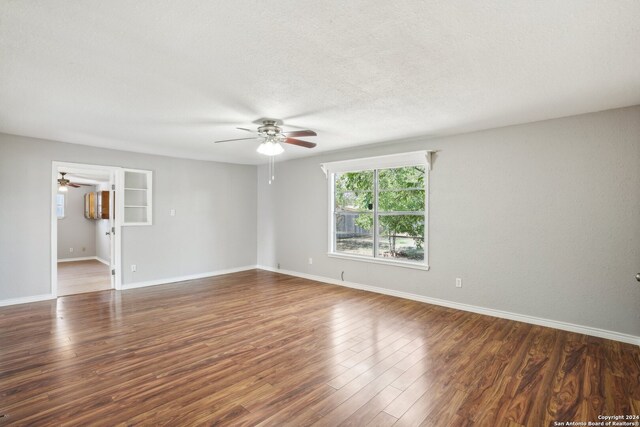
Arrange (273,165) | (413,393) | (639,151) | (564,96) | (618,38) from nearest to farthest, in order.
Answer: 1. (618,38)
2. (413,393)
3. (564,96)
4. (639,151)
5. (273,165)

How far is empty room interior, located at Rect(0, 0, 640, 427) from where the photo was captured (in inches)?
78.7

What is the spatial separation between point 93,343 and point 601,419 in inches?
172

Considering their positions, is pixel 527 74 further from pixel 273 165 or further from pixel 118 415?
pixel 273 165

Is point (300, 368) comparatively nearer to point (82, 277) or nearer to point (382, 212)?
point (382, 212)

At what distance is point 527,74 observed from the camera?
251 centimetres

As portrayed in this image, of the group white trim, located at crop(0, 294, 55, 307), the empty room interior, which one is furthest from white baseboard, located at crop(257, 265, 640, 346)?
white trim, located at crop(0, 294, 55, 307)

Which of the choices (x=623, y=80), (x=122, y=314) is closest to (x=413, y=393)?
(x=623, y=80)

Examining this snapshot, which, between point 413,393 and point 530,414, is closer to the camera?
point 530,414

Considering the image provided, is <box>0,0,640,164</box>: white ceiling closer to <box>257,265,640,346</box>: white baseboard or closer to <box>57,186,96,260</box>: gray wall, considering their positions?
<box>257,265,640,346</box>: white baseboard

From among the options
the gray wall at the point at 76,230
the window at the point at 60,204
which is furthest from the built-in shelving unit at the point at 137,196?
the window at the point at 60,204

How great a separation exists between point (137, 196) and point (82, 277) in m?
2.38

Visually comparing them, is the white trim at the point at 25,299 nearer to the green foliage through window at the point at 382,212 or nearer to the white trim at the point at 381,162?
the green foliage through window at the point at 382,212

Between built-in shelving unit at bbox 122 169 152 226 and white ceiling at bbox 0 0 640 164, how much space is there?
190cm

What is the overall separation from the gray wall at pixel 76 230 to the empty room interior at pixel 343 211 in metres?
3.23
